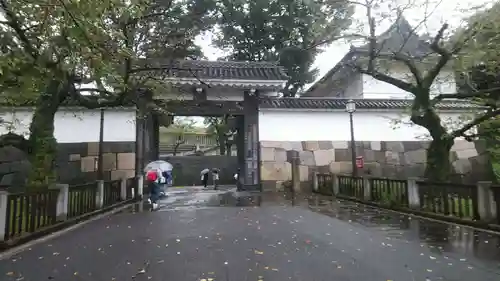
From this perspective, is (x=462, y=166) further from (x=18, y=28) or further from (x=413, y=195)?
(x=18, y=28)

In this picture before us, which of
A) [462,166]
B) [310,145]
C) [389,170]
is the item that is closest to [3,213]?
[310,145]

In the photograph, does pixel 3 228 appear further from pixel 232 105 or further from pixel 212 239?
pixel 232 105

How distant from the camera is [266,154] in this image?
682 inches

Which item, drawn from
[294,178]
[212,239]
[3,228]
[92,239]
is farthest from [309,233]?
[294,178]

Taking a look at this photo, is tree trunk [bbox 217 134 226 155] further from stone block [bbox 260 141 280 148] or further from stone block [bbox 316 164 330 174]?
stone block [bbox 316 164 330 174]

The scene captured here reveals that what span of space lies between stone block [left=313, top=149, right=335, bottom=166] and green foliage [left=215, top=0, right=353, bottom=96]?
304 inches

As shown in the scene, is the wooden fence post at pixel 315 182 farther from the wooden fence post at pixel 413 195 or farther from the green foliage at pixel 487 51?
the green foliage at pixel 487 51

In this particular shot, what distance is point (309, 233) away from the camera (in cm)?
716

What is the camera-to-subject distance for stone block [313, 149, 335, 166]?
17594mm

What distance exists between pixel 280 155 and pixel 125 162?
22.6 ft

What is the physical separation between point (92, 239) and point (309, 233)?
158 inches

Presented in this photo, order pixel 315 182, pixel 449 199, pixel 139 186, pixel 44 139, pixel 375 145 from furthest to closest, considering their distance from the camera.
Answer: pixel 375 145 < pixel 315 182 < pixel 139 186 < pixel 44 139 < pixel 449 199

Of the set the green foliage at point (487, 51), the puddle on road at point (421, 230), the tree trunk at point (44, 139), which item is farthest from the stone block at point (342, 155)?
the tree trunk at point (44, 139)

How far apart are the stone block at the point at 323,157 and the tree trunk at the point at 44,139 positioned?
36.8ft
